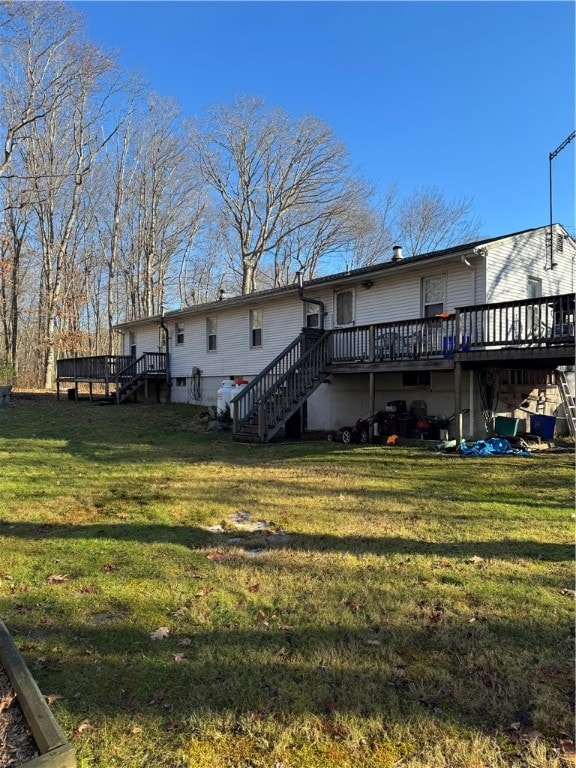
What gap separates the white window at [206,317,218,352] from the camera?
1970cm

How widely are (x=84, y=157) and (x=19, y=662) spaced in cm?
3194

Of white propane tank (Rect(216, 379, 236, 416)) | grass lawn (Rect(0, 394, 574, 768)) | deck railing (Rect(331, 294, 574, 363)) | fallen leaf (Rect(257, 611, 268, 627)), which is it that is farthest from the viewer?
white propane tank (Rect(216, 379, 236, 416))

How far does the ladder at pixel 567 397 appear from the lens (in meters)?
11.6

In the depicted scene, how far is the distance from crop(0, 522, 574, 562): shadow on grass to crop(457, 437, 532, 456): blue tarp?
17.3 ft

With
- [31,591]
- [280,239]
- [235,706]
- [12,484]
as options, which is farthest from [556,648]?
[280,239]

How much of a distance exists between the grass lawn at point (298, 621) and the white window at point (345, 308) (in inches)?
323

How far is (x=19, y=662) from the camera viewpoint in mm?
2689

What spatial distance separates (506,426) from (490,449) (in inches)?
66.2

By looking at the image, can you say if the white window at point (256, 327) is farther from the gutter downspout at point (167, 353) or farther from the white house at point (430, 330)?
the gutter downspout at point (167, 353)

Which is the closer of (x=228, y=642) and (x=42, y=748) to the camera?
(x=42, y=748)

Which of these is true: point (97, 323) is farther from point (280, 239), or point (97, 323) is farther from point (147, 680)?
point (147, 680)

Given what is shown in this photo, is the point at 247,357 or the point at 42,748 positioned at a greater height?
the point at 247,357

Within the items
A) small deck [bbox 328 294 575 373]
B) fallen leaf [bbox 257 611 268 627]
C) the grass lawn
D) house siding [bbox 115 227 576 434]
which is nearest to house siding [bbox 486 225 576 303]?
house siding [bbox 115 227 576 434]

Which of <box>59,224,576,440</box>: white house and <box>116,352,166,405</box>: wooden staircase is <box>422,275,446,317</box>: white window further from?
<box>116,352,166,405</box>: wooden staircase
